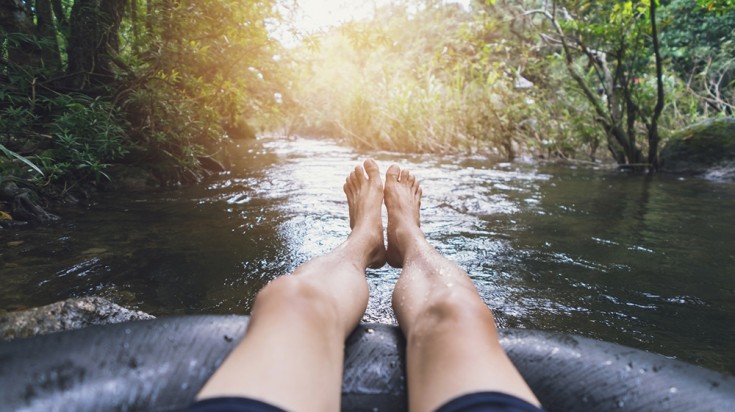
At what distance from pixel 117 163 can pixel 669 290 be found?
441 centimetres

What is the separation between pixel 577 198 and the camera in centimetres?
363

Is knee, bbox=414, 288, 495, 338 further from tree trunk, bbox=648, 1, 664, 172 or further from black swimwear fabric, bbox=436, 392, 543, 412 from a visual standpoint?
tree trunk, bbox=648, 1, 664, 172

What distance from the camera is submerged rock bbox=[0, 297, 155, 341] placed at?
1.03m

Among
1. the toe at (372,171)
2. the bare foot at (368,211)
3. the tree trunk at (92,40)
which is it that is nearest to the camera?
the bare foot at (368,211)

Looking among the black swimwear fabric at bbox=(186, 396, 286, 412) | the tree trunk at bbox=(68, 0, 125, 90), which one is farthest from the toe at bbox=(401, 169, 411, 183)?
the tree trunk at bbox=(68, 0, 125, 90)

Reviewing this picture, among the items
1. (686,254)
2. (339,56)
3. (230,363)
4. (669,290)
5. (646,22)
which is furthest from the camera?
(339,56)

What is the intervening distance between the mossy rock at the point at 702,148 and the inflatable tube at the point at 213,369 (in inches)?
243

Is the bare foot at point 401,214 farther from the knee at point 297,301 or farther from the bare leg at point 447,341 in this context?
the knee at point 297,301

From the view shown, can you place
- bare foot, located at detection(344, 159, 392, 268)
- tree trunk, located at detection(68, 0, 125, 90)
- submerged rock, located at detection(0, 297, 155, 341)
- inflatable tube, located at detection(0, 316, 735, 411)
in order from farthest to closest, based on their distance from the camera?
tree trunk, located at detection(68, 0, 125, 90) < bare foot, located at detection(344, 159, 392, 268) < submerged rock, located at detection(0, 297, 155, 341) < inflatable tube, located at detection(0, 316, 735, 411)

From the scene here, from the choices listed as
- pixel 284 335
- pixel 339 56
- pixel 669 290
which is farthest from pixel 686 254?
pixel 339 56

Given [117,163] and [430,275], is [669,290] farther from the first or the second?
[117,163]

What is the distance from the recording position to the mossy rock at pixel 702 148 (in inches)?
207

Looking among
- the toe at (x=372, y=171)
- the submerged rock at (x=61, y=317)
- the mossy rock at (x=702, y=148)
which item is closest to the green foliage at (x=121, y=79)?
the submerged rock at (x=61, y=317)

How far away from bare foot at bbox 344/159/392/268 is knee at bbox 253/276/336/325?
2.44ft
